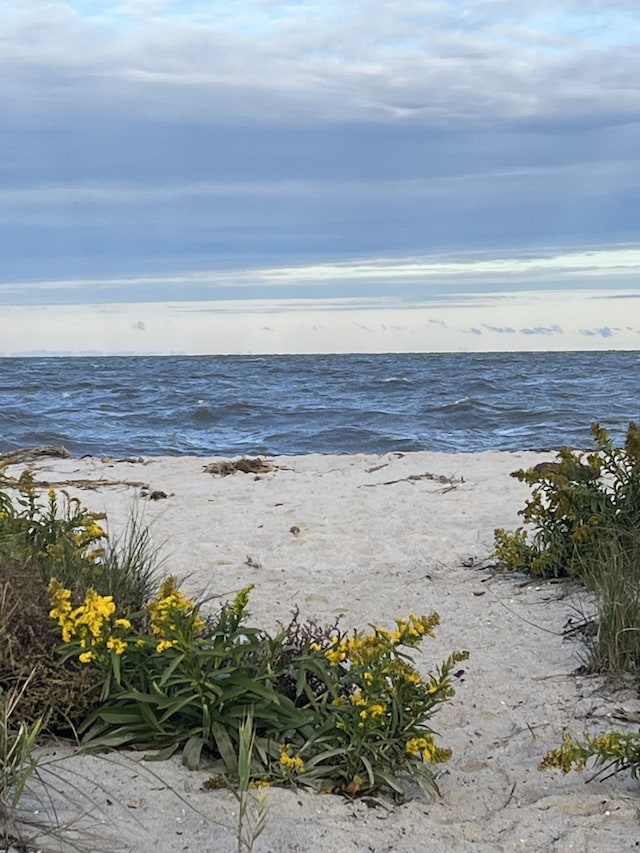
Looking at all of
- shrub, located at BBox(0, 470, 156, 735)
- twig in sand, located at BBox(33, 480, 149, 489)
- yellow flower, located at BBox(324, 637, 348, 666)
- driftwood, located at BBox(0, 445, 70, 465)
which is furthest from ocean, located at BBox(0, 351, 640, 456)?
yellow flower, located at BBox(324, 637, 348, 666)

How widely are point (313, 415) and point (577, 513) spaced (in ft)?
50.9

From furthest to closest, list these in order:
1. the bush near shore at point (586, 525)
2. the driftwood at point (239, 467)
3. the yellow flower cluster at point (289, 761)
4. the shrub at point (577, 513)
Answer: the driftwood at point (239, 467)
the shrub at point (577, 513)
the bush near shore at point (586, 525)
the yellow flower cluster at point (289, 761)

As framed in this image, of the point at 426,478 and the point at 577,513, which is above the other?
the point at 577,513

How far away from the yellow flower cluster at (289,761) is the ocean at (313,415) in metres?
12.8

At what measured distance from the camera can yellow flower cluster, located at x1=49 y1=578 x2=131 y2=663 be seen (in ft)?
11.1

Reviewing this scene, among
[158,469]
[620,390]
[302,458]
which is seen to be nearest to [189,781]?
[158,469]

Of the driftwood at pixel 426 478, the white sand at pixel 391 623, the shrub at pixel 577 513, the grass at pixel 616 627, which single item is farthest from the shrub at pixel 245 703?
the driftwood at pixel 426 478

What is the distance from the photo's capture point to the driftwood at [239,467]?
39.4 ft

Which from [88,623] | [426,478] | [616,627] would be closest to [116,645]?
[88,623]

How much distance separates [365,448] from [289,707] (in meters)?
13.5

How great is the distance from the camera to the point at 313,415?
71.0 feet

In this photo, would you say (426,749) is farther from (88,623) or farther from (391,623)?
(391,623)

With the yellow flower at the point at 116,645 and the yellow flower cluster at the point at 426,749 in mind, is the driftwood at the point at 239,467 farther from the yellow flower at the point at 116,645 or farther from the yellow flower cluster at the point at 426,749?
the yellow flower cluster at the point at 426,749

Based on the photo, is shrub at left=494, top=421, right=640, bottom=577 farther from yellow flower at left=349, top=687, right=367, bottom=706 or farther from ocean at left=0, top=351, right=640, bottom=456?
ocean at left=0, top=351, right=640, bottom=456
